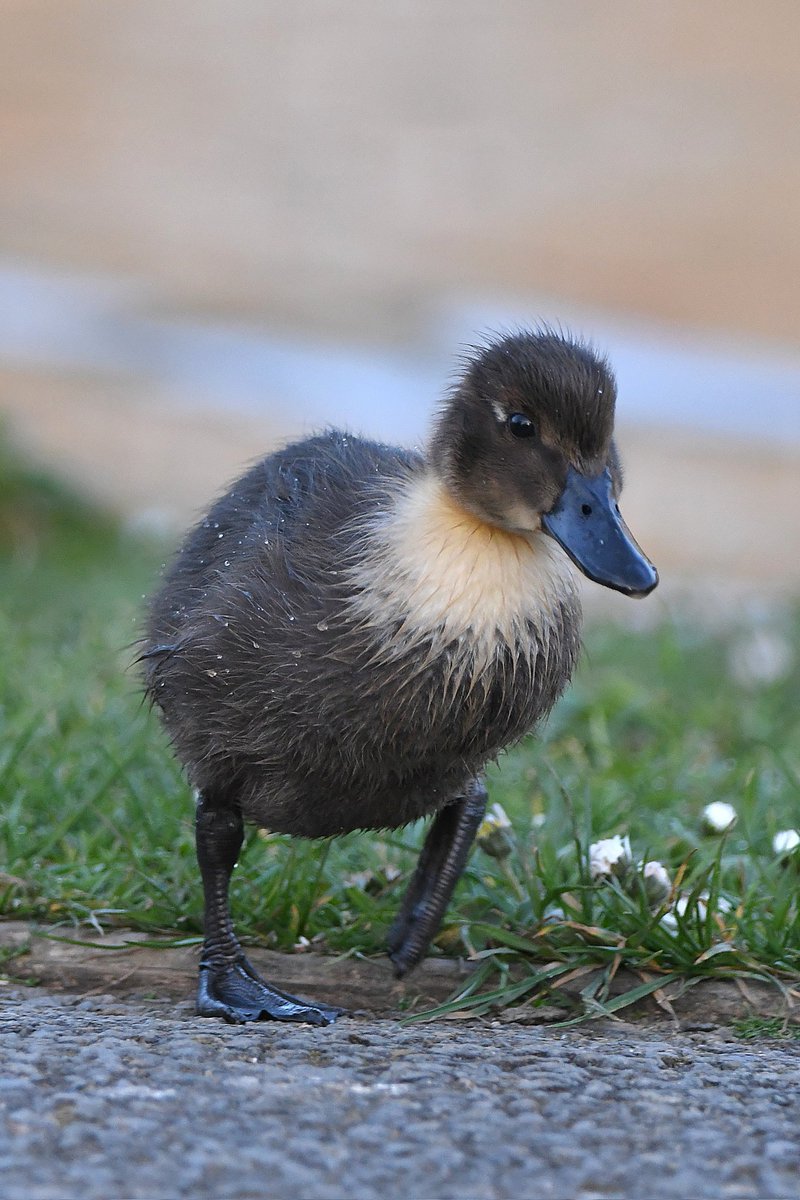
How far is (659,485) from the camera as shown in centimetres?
1098

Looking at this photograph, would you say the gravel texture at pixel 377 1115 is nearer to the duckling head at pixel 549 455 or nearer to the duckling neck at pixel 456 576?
the duckling neck at pixel 456 576

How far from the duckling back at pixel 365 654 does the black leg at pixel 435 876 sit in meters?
0.27

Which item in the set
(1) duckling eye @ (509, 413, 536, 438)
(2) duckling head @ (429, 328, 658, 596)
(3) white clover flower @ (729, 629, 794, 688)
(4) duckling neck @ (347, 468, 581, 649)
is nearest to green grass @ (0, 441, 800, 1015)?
(3) white clover flower @ (729, 629, 794, 688)

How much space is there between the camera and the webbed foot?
3.81 m

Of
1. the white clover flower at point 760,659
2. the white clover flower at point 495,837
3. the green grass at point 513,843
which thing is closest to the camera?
the green grass at point 513,843

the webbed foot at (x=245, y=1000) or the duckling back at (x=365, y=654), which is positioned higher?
the duckling back at (x=365, y=654)

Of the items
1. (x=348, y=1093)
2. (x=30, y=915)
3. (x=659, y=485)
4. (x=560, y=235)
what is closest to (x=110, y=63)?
(x=560, y=235)

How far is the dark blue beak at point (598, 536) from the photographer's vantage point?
11.8ft

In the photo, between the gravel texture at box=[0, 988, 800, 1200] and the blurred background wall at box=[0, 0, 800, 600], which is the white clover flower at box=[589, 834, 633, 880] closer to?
the gravel texture at box=[0, 988, 800, 1200]

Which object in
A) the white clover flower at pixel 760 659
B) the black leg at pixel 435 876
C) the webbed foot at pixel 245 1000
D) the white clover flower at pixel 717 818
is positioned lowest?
the webbed foot at pixel 245 1000

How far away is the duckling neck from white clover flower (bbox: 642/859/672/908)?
0.65 meters

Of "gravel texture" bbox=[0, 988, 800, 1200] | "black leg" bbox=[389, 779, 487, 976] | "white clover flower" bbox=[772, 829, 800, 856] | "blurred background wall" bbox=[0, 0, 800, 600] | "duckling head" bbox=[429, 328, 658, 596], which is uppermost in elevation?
"blurred background wall" bbox=[0, 0, 800, 600]

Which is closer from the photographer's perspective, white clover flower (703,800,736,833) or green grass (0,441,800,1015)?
green grass (0,441,800,1015)

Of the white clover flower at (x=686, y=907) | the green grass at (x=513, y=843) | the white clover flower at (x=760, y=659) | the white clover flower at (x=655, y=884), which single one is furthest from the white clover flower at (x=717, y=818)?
the white clover flower at (x=760, y=659)
